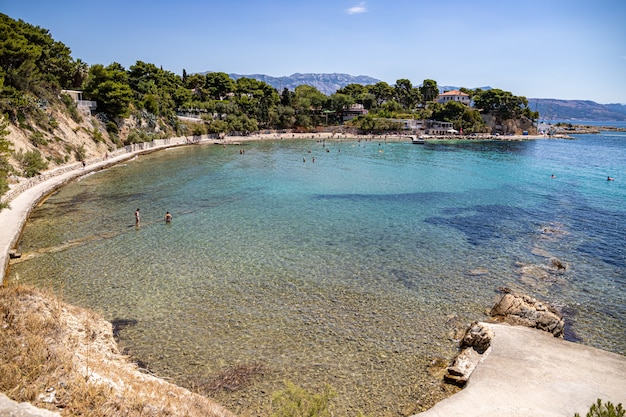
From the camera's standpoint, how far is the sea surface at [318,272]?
45.4ft

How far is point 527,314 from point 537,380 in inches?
165

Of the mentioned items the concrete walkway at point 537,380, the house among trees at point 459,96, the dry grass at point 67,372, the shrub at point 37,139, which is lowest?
the concrete walkway at point 537,380

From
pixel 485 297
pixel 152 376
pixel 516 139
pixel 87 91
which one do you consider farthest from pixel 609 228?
pixel 516 139

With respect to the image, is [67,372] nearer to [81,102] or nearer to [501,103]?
[81,102]

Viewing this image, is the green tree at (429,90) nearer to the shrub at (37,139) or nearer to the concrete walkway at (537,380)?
the shrub at (37,139)

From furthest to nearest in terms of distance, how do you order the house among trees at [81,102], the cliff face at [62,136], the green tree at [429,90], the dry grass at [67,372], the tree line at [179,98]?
the green tree at [429,90], the house among trees at [81,102], the tree line at [179,98], the cliff face at [62,136], the dry grass at [67,372]

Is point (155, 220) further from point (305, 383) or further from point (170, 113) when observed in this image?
point (170, 113)

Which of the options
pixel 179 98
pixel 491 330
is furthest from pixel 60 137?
pixel 491 330

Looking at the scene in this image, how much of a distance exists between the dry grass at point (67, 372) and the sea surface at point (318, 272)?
185cm

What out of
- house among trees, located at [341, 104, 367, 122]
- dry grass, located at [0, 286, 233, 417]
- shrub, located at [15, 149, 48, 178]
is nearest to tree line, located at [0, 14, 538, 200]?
house among trees, located at [341, 104, 367, 122]

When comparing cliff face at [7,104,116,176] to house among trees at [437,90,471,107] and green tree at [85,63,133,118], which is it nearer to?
green tree at [85,63,133,118]

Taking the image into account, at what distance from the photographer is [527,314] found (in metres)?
15.9

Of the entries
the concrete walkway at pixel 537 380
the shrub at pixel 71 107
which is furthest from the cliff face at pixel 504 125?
the concrete walkway at pixel 537 380

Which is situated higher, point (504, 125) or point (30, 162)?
point (504, 125)
